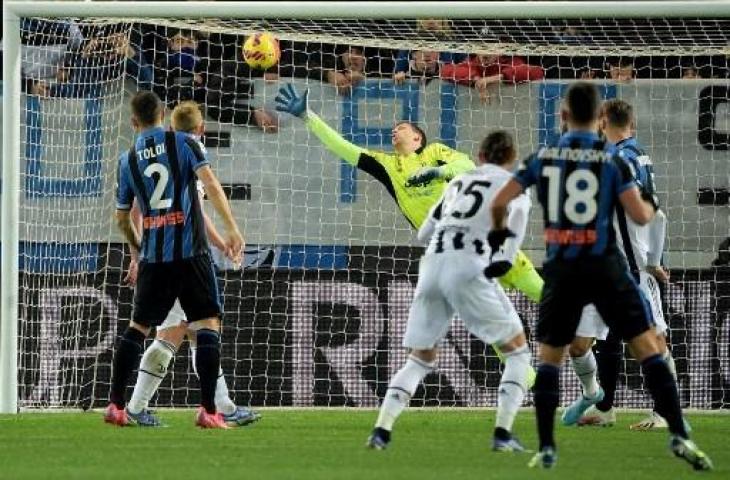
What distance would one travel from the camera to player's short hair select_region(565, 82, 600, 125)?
323 inches

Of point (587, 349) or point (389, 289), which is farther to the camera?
point (389, 289)

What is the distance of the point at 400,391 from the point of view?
8.91m

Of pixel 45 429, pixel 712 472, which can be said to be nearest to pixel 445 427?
pixel 45 429

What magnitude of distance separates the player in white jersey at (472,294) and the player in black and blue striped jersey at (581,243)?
2.63 ft

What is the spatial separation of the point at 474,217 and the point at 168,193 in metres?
2.36

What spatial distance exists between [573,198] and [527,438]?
2.59 m

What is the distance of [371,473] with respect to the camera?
795 centimetres

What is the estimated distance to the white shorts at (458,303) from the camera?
355 inches

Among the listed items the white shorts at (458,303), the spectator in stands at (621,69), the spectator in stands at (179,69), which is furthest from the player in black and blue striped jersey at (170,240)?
the spectator in stands at (621,69)

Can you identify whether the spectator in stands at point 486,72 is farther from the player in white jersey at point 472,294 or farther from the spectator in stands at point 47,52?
the player in white jersey at point 472,294

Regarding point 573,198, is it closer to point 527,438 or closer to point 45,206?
point 527,438

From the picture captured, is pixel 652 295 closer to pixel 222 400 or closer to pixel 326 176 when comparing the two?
pixel 222 400

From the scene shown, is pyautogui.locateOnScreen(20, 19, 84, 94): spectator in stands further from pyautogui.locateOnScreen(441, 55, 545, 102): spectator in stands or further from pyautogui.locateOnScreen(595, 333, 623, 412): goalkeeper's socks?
pyautogui.locateOnScreen(595, 333, 623, 412): goalkeeper's socks

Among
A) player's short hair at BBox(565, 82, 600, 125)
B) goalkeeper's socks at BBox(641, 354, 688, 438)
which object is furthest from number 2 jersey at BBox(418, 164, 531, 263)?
goalkeeper's socks at BBox(641, 354, 688, 438)
